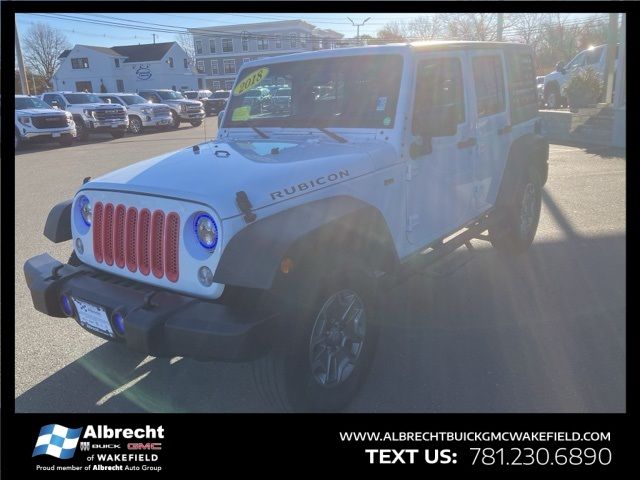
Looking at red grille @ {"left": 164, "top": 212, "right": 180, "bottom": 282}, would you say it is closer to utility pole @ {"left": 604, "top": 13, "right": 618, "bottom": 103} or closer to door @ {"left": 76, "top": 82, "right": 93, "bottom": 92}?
utility pole @ {"left": 604, "top": 13, "right": 618, "bottom": 103}

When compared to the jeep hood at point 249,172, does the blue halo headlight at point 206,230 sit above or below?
below

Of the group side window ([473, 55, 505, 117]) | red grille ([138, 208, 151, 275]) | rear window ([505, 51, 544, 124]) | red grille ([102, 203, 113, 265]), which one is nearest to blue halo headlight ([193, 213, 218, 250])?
red grille ([138, 208, 151, 275])

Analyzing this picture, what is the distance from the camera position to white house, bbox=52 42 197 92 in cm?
5878

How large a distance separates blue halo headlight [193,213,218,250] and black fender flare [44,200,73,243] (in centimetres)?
128

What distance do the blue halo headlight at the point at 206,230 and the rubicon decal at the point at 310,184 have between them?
1.17 ft

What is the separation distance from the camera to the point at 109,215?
3.20m

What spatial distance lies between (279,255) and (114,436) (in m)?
1.41

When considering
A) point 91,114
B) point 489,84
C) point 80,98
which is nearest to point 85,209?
point 489,84

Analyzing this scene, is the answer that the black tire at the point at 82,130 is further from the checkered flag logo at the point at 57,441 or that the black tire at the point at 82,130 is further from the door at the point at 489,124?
the checkered flag logo at the point at 57,441

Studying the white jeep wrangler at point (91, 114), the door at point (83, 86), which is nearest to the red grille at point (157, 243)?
the white jeep wrangler at point (91, 114)

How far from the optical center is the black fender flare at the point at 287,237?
8.25 feet

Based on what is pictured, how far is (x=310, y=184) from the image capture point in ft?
10.0
